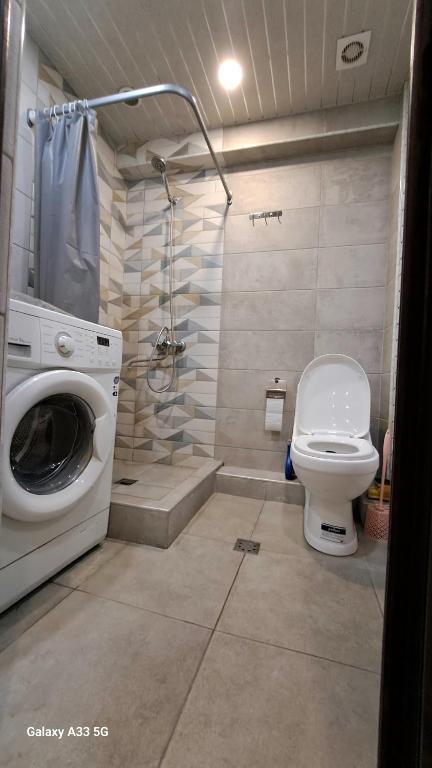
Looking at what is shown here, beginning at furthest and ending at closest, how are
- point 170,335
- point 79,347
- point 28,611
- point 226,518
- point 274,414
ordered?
point 170,335 → point 274,414 → point 226,518 → point 79,347 → point 28,611

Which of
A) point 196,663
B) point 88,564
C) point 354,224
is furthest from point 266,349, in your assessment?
point 196,663

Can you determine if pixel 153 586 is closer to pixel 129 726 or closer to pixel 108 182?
pixel 129 726

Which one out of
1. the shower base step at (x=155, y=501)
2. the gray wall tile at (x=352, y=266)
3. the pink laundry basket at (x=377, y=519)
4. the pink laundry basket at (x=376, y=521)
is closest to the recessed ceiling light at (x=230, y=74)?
the gray wall tile at (x=352, y=266)

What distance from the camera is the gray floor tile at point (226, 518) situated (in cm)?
137

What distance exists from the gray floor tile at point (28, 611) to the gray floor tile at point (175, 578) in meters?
0.09

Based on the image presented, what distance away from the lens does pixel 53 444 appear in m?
1.05

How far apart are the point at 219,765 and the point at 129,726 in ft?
0.61

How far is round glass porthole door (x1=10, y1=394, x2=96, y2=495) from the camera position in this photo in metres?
0.93

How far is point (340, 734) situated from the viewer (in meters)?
0.61

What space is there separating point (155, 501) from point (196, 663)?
648 mm

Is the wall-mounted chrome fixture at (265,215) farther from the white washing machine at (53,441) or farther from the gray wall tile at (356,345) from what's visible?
the white washing machine at (53,441)

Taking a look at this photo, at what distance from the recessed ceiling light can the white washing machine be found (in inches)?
61.1

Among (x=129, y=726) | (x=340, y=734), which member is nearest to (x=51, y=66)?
(x=129, y=726)

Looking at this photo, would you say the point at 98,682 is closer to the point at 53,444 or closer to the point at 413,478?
the point at 53,444
